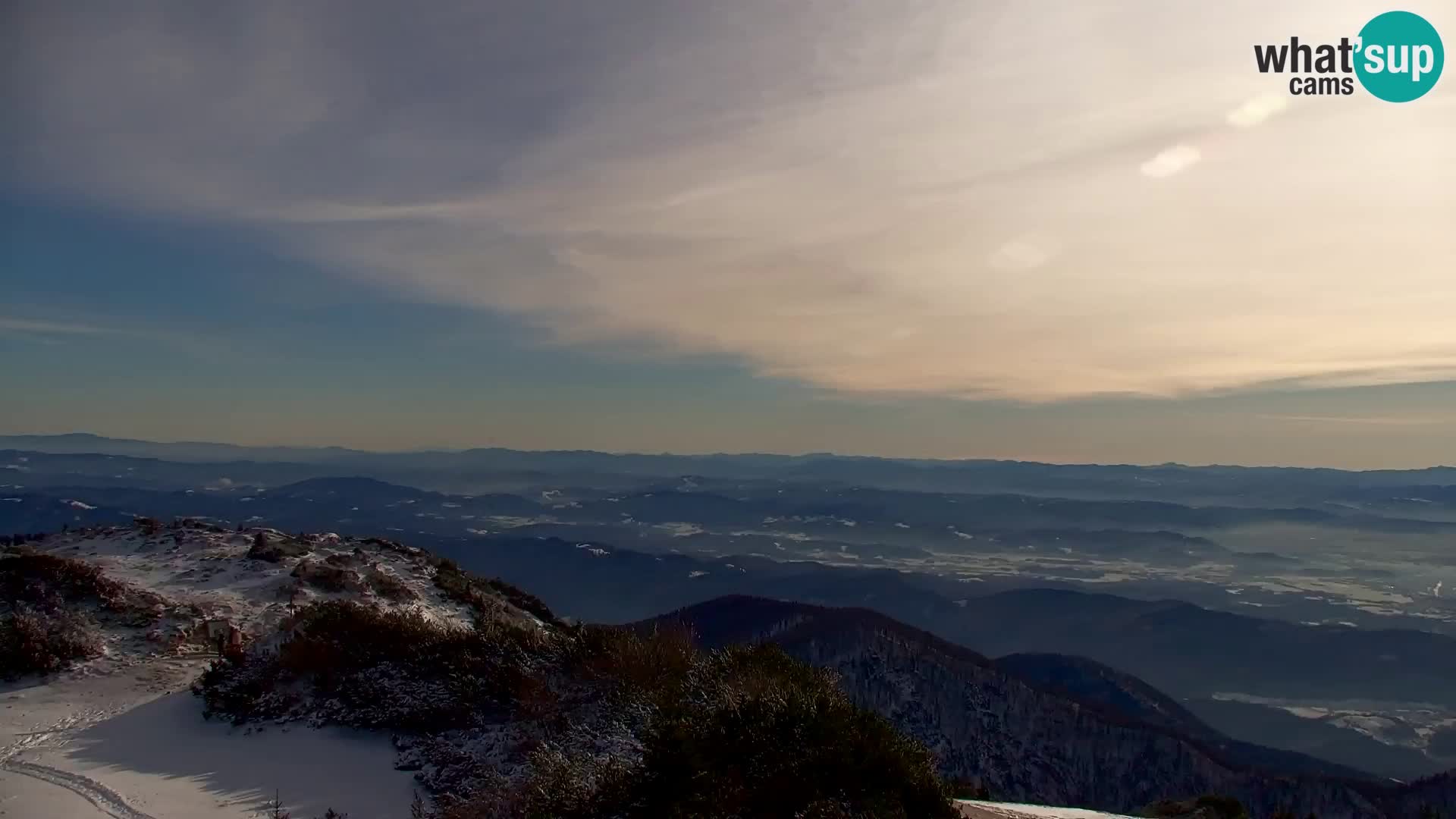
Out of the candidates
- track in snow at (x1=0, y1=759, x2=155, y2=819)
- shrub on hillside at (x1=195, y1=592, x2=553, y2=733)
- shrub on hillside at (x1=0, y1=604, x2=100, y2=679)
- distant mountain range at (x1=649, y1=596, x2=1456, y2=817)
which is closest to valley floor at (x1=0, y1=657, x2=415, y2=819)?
track in snow at (x1=0, y1=759, x2=155, y2=819)

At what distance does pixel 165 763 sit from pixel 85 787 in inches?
55.2

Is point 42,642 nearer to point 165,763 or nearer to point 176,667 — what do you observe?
point 176,667

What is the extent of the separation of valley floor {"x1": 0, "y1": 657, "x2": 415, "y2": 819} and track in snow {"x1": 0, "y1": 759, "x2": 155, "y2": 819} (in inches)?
0.7

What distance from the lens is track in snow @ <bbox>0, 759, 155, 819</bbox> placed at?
10.0m

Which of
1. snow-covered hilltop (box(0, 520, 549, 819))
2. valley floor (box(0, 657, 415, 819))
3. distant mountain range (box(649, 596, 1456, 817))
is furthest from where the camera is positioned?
distant mountain range (box(649, 596, 1456, 817))

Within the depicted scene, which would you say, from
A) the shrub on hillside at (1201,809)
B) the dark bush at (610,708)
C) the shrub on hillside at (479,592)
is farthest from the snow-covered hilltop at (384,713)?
the shrub on hillside at (479,592)

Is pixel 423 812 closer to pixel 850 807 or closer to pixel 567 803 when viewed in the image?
pixel 567 803

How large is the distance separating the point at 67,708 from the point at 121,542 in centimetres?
1782

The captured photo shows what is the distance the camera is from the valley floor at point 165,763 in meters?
10.3

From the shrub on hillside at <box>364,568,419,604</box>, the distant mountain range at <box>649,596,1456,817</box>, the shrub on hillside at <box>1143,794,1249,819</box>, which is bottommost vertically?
the distant mountain range at <box>649,596,1456,817</box>

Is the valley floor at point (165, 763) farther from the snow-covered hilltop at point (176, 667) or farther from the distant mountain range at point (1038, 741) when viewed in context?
the distant mountain range at point (1038, 741)

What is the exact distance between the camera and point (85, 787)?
428 inches

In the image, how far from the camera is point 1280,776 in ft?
191

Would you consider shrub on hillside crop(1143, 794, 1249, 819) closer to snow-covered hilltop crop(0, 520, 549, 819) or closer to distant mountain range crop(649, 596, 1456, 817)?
snow-covered hilltop crop(0, 520, 549, 819)
